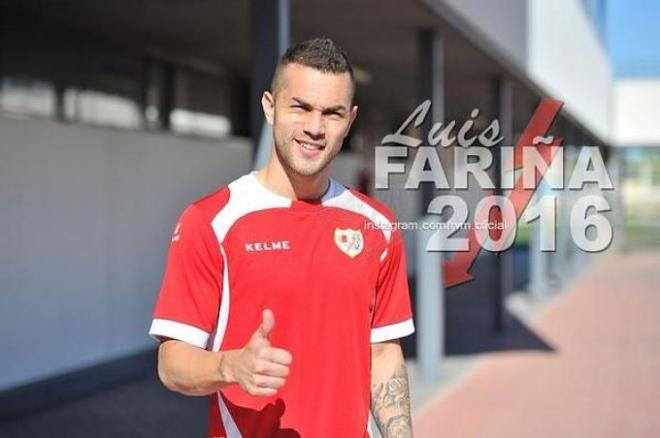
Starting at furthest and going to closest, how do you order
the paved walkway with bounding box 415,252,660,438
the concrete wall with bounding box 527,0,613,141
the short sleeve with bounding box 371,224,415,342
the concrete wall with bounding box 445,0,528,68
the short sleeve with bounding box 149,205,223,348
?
the concrete wall with bounding box 527,0,613,141
the concrete wall with bounding box 445,0,528,68
the paved walkway with bounding box 415,252,660,438
the short sleeve with bounding box 371,224,415,342
the short sleeve with bounding box 149,205,223,348

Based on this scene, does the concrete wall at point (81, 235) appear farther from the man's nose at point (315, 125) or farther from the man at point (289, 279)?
the man's nose at point (315, 125)

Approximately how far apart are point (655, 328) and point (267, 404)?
10.2 meters

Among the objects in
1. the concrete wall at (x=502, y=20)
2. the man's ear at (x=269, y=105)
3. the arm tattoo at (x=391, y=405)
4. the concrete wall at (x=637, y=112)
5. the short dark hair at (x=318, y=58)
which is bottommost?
the arm tattoo at (x=391, y=405)

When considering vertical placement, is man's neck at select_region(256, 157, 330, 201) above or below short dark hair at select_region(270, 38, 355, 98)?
below

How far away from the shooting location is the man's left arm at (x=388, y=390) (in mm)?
2234

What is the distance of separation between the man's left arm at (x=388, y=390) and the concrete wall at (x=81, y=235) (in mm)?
5004

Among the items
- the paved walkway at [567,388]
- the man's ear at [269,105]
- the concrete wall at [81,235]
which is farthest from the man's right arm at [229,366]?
the concrete wall at [81,235]

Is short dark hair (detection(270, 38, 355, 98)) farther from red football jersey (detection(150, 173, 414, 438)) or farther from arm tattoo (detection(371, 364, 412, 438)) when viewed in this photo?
arm tattoo (detection(371, 364, 412, 438))

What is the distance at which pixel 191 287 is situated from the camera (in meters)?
1.93

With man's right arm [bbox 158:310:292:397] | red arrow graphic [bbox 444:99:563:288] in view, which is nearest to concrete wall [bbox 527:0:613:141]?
red arrow graphic [bbox 444:99:563:288]

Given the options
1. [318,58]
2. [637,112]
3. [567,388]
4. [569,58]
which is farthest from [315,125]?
[637,112]

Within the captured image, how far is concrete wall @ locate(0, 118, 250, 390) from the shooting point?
6.76 metres

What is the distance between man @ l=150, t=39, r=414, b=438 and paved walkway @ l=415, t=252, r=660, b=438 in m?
4.18

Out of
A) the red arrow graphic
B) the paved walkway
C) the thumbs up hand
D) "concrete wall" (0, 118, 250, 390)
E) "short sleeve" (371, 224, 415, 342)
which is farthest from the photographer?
the red arrow graphic
